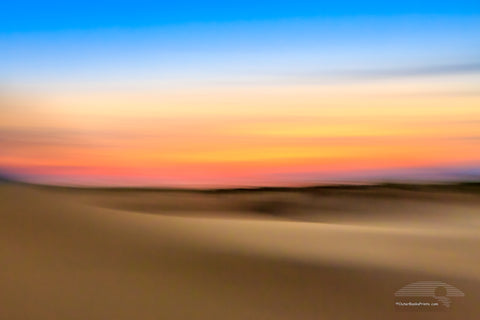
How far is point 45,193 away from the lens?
1080 centimetres

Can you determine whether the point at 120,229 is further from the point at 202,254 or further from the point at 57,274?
the point at 57,274

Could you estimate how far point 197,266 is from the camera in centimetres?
767

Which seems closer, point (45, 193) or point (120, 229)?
point (120, 229)

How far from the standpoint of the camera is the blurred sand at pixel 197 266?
607cm

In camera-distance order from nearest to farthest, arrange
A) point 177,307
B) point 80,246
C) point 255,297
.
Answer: point 177,307 → point 255,297 → point 80,246

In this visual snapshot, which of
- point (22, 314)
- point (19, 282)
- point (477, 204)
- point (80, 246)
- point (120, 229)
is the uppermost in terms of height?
point (477, 204)

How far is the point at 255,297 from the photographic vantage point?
656 cm

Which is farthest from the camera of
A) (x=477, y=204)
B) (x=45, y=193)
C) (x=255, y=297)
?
(x=477, y=204)

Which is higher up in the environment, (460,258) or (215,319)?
(460,258)

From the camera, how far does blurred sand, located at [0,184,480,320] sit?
607cm

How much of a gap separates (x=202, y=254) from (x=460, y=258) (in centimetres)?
488

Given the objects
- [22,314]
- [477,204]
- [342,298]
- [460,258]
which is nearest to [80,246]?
[22,314]

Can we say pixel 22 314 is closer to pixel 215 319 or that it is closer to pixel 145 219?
pixel 215 319

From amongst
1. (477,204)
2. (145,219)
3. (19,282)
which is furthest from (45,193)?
(477,204)
